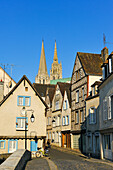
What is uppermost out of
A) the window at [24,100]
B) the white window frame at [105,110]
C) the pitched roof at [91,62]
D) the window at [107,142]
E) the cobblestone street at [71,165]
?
the pitched roof at [91,62]

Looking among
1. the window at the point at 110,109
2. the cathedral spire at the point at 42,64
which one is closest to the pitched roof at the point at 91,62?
the window at the point at 110,109

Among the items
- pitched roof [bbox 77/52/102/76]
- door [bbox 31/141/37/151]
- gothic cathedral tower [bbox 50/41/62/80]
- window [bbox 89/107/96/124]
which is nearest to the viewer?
window [bbox 89/107/96/124]

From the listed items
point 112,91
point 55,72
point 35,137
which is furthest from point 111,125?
point 55,72

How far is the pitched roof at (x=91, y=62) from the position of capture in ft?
107

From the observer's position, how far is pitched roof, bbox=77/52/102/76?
3266 cm

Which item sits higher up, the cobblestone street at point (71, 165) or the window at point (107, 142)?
the window at point (107, 142)

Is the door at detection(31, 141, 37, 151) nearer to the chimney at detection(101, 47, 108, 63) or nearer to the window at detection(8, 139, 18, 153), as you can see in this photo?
the window at detection(8, 139, 18, 153)

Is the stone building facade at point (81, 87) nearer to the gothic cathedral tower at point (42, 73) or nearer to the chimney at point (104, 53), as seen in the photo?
the chimney at point (104, 53)

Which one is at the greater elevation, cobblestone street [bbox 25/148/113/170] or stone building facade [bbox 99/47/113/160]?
stone building facade [bbox 99/47/113/160]

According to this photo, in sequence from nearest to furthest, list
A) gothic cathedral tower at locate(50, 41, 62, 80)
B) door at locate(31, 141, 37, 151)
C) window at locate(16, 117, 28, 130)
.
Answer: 1. door at locate(31, 141, 37, 151)
2. window at locate(16, 117, 28, 130)
3. gothic cathedral tower at locate(50, 41, 62, 80)

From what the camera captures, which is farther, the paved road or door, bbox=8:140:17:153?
door, bbox=8:140:17:153

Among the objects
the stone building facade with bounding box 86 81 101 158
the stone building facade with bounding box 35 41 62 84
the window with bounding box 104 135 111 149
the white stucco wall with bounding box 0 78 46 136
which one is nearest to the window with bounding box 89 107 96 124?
the stone building facade with bounding box 86 81 101 158

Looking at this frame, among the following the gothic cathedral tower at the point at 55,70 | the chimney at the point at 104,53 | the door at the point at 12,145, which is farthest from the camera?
the gothic cathedral tower at the point at 55,70

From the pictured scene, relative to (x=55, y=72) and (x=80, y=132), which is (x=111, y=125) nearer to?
(x=80, y=132)
